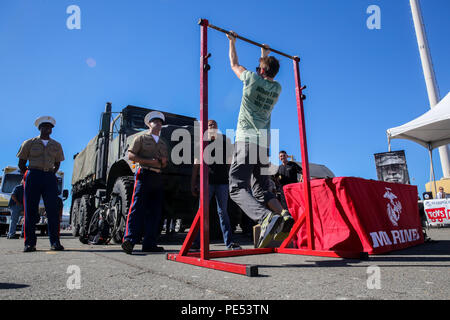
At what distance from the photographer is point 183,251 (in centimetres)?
305

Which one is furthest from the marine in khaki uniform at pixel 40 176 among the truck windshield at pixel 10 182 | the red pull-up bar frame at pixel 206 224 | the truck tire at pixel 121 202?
the truck windshield at pixel 10 182

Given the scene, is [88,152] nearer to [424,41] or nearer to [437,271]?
[437,271]

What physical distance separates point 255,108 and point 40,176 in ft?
11.0

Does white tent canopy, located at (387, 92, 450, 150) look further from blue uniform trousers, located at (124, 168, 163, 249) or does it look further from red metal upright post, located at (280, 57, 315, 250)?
blue uniform trousers, located at (124, 168, 163, 249)

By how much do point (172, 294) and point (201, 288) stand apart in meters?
0.21

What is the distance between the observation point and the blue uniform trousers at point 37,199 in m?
4.20

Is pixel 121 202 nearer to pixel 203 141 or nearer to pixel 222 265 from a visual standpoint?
pixel 203 141

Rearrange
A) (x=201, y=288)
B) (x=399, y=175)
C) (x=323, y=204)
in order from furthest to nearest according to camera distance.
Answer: (x=399, y=175) < (x=323, y=204) < (x=201, y=288)

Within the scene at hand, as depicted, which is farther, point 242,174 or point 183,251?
point 183,251

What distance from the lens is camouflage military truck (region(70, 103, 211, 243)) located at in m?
4.92

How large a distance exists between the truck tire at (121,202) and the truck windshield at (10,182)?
915 centimetres

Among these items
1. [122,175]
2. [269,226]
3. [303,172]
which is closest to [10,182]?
[122,175]

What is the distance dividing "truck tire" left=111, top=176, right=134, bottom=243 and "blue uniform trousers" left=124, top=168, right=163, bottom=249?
0.69m

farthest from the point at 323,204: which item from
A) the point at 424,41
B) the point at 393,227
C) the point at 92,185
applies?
the point at 424,41
